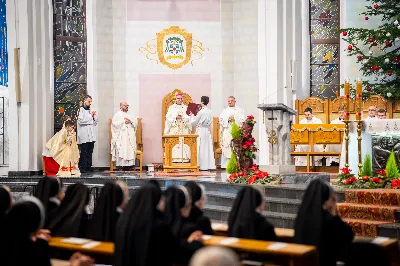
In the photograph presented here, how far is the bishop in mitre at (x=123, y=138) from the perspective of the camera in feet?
58.3

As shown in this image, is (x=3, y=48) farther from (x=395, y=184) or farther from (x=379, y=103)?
(x=395, y=184)

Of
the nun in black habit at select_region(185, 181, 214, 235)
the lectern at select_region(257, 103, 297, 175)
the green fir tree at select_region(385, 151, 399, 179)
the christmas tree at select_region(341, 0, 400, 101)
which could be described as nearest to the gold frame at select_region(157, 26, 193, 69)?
the christmas tree at select_region(341, 0, 400, 101)

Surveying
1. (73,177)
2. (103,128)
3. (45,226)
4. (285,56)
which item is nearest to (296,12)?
(285,56)

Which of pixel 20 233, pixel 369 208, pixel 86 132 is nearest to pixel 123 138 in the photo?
pixel 86 132

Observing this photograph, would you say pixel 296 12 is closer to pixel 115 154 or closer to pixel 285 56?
pixel 285 56

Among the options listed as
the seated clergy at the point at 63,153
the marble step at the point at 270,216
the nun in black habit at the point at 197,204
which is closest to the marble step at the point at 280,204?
the marble step at the point at 270,216

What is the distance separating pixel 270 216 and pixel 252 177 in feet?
5.68

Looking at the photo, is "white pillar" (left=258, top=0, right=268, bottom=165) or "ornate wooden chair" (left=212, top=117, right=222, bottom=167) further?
"ornate wooden chair" (left=212, top=117, right=222, bottom=167)

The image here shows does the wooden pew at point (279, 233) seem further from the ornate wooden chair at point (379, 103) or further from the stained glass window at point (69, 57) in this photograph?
the stained glass window at point (69, 57)

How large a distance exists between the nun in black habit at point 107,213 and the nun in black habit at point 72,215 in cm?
17

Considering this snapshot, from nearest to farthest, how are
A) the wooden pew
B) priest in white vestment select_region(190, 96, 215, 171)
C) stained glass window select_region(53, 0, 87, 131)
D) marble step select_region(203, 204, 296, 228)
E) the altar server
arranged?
the wooden pew, marble step select_region(203, 204, 296, 228), the altar server, priest in white vestment select_region(190, 96, 215, 171), stained glass window select_region(53, 0, 87, 131)

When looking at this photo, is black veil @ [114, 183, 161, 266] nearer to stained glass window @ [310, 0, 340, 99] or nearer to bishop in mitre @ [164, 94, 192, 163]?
bishop in mitre @ [164, 94, 192, 163]

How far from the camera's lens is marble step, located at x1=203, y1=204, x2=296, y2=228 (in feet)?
33.9

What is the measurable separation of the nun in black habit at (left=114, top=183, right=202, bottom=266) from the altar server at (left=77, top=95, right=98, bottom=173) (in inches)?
474
